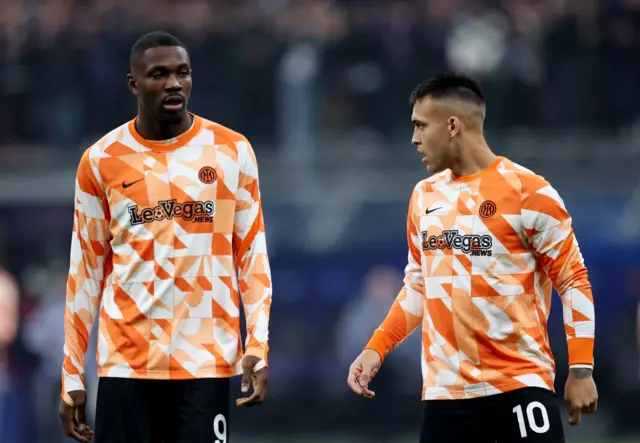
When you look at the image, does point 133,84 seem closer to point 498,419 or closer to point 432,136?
point 432,136

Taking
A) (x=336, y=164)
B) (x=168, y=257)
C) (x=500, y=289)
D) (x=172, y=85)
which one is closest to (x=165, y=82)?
(x=172, y=85)

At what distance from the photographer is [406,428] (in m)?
14.7

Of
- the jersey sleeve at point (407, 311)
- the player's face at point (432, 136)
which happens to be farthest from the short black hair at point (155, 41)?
the jersey sleeve at point (407, 311)

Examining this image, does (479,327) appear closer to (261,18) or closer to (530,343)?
(530,343)

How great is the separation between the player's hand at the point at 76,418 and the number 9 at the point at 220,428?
1.86 feet

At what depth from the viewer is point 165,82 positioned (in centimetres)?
604

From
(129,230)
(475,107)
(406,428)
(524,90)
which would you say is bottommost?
(406,428)

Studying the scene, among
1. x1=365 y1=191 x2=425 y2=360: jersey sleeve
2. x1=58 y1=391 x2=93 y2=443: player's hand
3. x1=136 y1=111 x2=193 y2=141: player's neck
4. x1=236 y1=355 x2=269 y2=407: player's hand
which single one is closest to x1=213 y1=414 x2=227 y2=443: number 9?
x1=236 y1=355 x2=269 y2=407: player's hand

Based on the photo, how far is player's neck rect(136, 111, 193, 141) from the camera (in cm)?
611

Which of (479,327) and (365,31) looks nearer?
(479,327)

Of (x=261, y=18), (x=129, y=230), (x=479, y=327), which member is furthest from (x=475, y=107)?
(x=261, y=18)

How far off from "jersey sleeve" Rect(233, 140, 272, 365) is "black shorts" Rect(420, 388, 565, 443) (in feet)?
2.72

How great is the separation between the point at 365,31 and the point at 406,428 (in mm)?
4374

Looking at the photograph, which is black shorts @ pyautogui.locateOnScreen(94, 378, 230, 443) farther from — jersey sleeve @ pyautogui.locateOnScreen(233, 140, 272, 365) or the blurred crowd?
the blurred crowd
